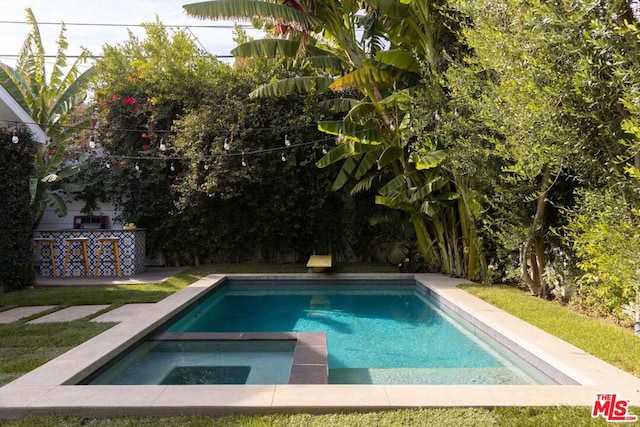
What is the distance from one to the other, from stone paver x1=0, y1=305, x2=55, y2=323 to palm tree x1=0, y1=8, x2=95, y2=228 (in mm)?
4926

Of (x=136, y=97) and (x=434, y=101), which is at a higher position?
(x=136, y=97)

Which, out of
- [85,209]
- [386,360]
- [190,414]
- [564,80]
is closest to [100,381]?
[190,414]

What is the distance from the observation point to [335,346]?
5859 mm

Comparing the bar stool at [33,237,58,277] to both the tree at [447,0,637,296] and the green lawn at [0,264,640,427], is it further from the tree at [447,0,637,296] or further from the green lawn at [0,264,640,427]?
the tree at [447,0,637,296]

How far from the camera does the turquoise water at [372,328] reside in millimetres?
4645

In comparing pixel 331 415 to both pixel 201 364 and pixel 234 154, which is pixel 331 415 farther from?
pixel 234 154

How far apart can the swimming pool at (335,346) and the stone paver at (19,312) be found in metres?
2.33

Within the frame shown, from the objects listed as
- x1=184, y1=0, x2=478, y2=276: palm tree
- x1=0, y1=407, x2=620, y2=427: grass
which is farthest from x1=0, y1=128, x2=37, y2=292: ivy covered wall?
x1=0, y1=407, x2=620, y2=427: grass

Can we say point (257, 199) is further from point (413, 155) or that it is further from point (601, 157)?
point (601, 157)

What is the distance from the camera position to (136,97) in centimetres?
1252

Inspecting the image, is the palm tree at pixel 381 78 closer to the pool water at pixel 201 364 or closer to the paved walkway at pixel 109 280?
the pool water at pixel 201 364

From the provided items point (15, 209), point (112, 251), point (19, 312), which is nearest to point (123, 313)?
point (19, 312)

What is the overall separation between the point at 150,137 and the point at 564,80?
11.1 m

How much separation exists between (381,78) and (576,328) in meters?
5.79
